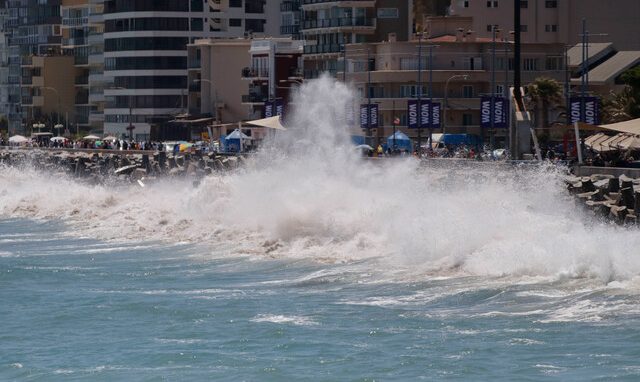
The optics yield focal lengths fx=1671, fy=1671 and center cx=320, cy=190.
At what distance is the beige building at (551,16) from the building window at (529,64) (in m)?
10.2

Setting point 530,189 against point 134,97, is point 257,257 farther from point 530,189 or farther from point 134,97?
point 134,97

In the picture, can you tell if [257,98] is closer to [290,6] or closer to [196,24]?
[196,24]

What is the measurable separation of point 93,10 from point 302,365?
112 meters

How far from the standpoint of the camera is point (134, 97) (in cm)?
12200

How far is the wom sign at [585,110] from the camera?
58.0 meters

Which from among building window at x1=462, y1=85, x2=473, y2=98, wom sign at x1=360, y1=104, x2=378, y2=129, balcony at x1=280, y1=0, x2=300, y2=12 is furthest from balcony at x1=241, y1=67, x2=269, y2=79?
wom sign at x1=360, y1=104, x2=378, y2=129

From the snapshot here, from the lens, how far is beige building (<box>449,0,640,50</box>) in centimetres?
9738

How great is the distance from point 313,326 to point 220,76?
88604 mm

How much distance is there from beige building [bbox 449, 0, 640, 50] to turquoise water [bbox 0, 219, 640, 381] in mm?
64037

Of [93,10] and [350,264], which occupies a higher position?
[93,10]

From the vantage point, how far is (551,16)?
98125 mm

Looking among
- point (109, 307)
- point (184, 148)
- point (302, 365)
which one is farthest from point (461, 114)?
point (302, 365)

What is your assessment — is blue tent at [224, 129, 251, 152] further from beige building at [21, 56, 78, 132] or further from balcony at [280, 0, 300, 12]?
beige building at [21, 56, 78, 132]

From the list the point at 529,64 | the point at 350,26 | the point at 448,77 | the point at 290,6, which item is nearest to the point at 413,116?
the point at 448,77
